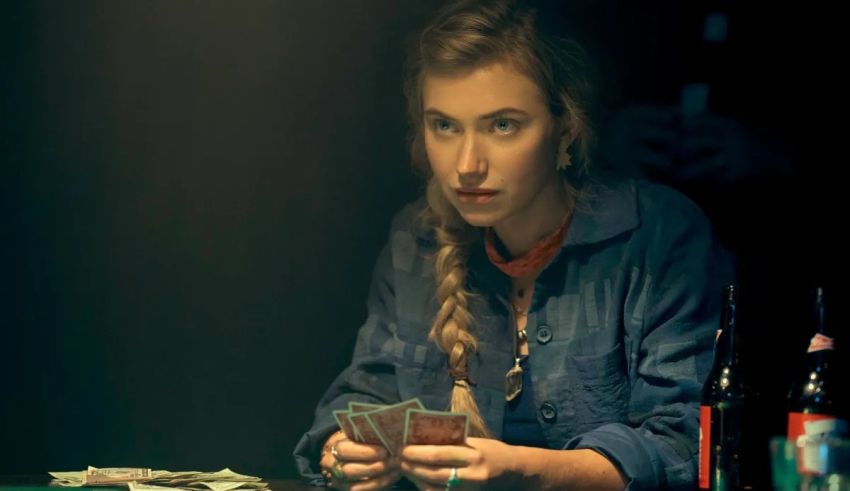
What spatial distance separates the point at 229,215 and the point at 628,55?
1118mm

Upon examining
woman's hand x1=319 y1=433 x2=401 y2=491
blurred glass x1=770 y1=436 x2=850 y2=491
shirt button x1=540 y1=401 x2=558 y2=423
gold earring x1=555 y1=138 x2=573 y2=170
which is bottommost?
woman's hand x1=319 y1=433 x2=401 y2=491

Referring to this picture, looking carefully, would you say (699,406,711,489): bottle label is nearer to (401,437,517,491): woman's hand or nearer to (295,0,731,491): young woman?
(295,0,731,491): young woman

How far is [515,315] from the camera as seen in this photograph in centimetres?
320

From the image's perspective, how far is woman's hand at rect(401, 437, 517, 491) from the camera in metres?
2.50

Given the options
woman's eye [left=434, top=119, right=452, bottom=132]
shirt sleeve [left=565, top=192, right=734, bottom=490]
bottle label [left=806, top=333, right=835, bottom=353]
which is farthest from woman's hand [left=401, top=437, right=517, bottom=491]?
woman's eye [left=434, top=119, right=452, bottom=132]

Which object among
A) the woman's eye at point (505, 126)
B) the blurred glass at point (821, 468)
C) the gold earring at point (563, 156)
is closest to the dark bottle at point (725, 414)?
the blurred glass at point (821, 468)

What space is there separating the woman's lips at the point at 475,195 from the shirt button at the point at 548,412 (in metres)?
0.53

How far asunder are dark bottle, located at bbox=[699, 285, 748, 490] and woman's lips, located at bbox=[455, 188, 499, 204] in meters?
0.69

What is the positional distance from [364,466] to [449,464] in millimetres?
218

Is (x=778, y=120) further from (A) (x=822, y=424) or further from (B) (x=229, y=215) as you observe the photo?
(B) (x=229, y=215)

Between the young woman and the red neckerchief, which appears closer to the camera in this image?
the young woman

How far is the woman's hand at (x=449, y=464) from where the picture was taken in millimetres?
2500

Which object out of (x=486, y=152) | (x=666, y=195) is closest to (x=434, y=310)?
(x=486, y=152)

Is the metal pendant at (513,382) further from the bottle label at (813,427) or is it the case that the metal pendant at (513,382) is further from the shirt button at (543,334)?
the bottle label at (813,427)
